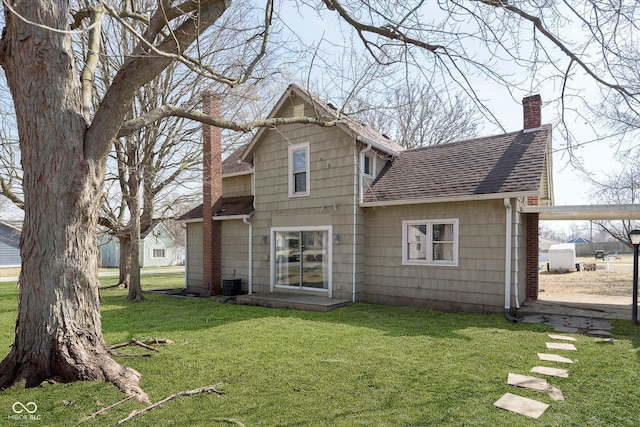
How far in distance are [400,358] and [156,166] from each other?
38.1 feet

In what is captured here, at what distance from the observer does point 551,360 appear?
525 cm

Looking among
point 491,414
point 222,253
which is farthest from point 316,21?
point 222,253

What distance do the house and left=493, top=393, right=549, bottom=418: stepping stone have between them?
4791mm

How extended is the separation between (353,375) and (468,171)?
22.4 ft

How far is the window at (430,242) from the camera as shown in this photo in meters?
9.38

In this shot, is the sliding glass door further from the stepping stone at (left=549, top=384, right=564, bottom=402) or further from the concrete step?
the stepping stone at (left=549, top=384, right=564, bottom=402)

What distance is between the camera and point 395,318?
8359mm

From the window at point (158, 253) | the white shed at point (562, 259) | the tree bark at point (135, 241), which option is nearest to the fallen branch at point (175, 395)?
the tree bark at point (135, 241)

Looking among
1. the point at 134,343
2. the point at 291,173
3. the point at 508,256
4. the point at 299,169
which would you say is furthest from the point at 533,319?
the point at 134,343

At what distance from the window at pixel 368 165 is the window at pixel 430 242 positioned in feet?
6.43

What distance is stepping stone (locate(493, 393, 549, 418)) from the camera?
3.69 metres

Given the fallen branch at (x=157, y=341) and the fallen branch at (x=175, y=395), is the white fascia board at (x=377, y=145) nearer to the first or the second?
the fallen branch at (x=157, y=341)

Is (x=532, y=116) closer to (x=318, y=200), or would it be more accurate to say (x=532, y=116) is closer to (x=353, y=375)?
(x=318, y=200)

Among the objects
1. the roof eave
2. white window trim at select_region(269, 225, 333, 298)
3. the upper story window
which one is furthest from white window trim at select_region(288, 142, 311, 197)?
the roof eave
